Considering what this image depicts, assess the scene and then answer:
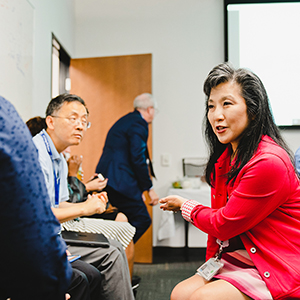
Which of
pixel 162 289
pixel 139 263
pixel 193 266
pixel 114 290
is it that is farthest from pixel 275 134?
pixel 139 263

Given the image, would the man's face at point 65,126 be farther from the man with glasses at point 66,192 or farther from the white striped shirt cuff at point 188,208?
the white striped shirt cuff at point 188,208

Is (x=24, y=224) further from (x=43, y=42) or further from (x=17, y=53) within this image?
(x=43, y=42)

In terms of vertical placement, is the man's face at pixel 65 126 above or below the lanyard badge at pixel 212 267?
above

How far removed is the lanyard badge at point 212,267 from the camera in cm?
109

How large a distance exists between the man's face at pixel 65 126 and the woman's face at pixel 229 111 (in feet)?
2.93

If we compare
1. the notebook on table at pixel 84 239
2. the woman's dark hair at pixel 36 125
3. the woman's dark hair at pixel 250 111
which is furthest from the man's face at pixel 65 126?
the woman's dark hair at pixel 250 111

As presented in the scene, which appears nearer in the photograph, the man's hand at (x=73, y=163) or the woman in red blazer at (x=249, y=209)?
the woman in red blazer at (x=249, y=209)

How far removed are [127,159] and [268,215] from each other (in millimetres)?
1882

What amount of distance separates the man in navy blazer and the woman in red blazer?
1522mm

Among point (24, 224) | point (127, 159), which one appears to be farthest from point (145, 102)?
point (24, 224)

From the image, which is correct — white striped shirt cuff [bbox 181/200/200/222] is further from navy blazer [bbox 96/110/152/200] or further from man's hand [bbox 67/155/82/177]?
navy blazer [bbox 96/110/152/200]

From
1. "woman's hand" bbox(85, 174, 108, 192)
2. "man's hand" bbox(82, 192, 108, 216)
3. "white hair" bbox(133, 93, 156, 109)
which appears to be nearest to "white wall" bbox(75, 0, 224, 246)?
"white hair" bbox(133, 93, 156, 109)

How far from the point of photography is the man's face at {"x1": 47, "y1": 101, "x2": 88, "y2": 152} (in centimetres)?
172

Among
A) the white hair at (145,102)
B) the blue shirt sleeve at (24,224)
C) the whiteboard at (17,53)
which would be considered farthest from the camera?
the white hair at (145,102)
